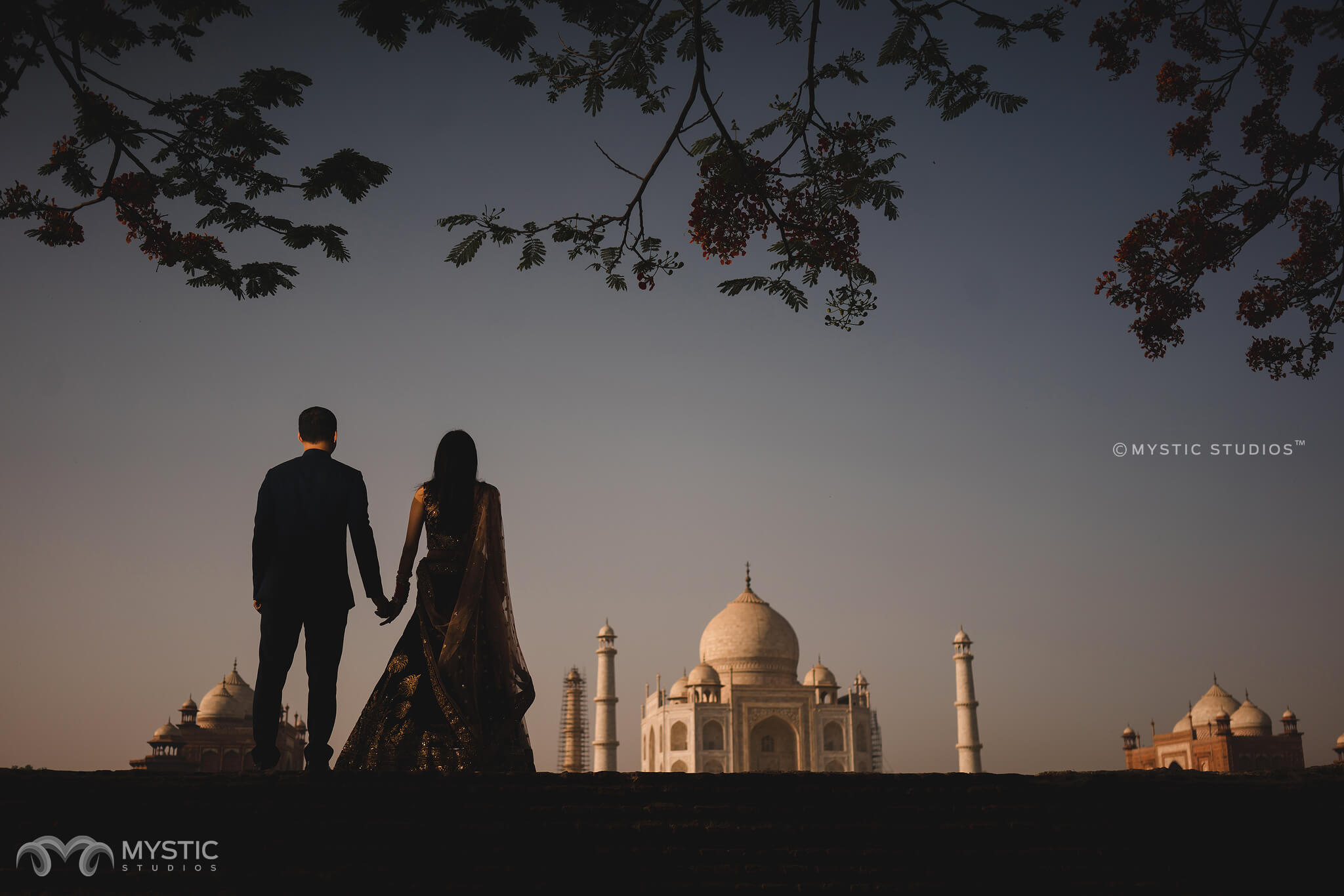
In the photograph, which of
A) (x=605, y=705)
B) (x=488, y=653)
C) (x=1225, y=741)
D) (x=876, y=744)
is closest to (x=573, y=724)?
(x=605, y=705)

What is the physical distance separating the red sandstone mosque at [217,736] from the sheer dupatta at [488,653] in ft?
103

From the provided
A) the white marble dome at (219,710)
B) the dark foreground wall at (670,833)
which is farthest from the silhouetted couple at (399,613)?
the white marble dome at (219,710)

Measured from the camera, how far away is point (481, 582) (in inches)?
216

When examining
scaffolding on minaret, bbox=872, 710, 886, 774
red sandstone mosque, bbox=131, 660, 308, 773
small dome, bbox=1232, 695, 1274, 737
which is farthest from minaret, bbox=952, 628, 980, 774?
red sandstone mosque, bbox=131, 660, 308, 773

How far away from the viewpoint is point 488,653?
544 centimetres

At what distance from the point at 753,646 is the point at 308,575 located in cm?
3444

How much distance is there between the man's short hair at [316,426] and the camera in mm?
4883

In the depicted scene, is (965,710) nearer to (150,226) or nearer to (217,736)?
(217,736)

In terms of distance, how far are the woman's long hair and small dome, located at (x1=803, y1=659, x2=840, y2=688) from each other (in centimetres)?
3305

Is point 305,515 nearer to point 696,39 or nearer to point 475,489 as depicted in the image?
point 475,489

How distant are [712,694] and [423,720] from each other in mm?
31695

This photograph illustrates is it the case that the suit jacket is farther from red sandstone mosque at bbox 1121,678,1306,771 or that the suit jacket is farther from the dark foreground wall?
red sandstone mosque at bbox 1121,678,1306,771

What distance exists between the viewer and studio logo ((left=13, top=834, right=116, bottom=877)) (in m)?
3.31

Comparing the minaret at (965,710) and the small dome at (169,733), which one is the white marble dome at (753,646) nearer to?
the minaret at (965,710)
